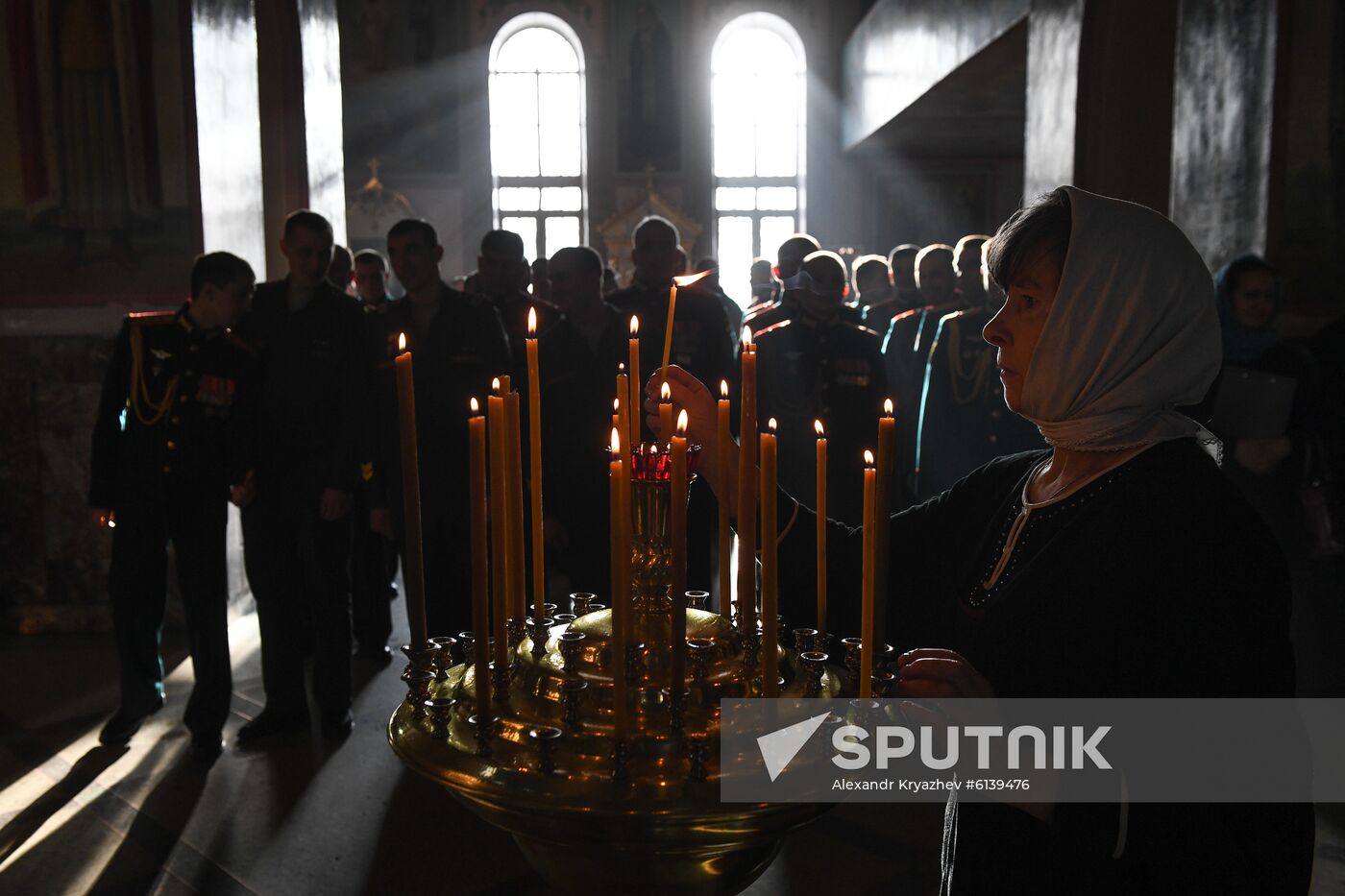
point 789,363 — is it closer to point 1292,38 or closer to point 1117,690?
point 1292,38

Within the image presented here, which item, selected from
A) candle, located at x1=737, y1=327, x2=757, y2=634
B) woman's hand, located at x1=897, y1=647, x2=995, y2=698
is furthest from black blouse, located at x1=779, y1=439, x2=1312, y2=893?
candle, located at x1=737, y1=327, x2=757, y2=634

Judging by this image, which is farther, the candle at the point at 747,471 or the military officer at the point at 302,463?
the military officer at the point at 302,463

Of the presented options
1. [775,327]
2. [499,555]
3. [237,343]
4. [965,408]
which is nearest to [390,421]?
[237,343]

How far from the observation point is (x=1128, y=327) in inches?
51.3

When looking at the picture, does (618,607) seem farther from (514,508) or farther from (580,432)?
(580,432)

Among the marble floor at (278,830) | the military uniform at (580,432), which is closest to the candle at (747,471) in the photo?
the marble floor at (278,830)

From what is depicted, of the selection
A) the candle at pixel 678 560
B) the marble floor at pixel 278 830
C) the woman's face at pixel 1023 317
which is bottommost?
the marble floor at pixel 278 830

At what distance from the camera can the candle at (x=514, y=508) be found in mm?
1265

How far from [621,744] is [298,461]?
3.20 meters

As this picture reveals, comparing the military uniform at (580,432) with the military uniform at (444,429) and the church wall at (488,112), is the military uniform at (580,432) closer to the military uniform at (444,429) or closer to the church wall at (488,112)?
the military uniform at (444,429)

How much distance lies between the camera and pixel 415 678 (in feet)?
3.99

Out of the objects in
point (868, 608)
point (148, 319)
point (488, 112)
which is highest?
point (488, 112)

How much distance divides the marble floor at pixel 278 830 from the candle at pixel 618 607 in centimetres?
201

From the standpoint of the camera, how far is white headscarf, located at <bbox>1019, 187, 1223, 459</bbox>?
1306 mm
